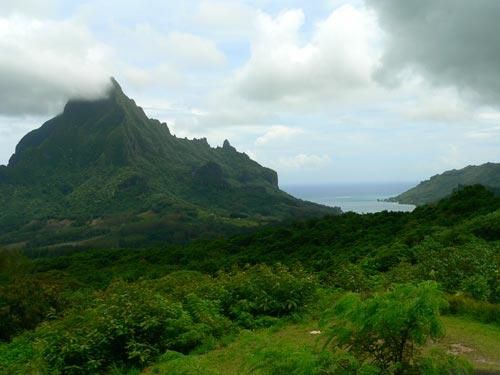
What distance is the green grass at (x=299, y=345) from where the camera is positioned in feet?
28.7

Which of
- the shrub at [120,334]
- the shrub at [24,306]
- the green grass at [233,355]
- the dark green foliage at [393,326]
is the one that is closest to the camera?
the dark green foliage at [393,326]

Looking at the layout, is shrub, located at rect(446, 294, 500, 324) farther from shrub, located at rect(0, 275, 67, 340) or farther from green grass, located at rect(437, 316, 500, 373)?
shrub, located at rect(0, 275, 67, 340)

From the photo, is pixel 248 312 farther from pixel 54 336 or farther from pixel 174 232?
pixel 174 232

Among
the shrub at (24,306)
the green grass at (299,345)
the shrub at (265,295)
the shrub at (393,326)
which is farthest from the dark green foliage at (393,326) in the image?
the shrub at (24,306)

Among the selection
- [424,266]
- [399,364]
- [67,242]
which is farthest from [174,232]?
[399,364]

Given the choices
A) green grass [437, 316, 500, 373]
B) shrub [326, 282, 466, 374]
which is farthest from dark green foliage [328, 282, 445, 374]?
green grass [437, 316, 500, 373]

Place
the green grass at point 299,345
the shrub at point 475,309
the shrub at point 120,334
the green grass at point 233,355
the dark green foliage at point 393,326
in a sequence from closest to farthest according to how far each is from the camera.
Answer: the dark green foliage at point 393,326 → the green grass at point 233,355 → the green grass at point 299,345 → the shrub at point 120,334 → the shrub at point 475,309

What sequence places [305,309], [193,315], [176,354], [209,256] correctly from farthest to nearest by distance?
1. [209,256]
2. [305,309]
3. [193,315]
4. [176,354]

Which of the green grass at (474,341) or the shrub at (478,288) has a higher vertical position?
the shrub at (478,288)

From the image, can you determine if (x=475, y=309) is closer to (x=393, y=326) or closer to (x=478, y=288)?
(x=478, y=288)

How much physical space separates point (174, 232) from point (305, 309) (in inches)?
6195

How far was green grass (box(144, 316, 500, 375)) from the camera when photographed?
28.7 ft

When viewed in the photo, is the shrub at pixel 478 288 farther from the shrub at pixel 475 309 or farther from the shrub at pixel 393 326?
the shrub at pixel 393 326

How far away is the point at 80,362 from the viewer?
10250mm
